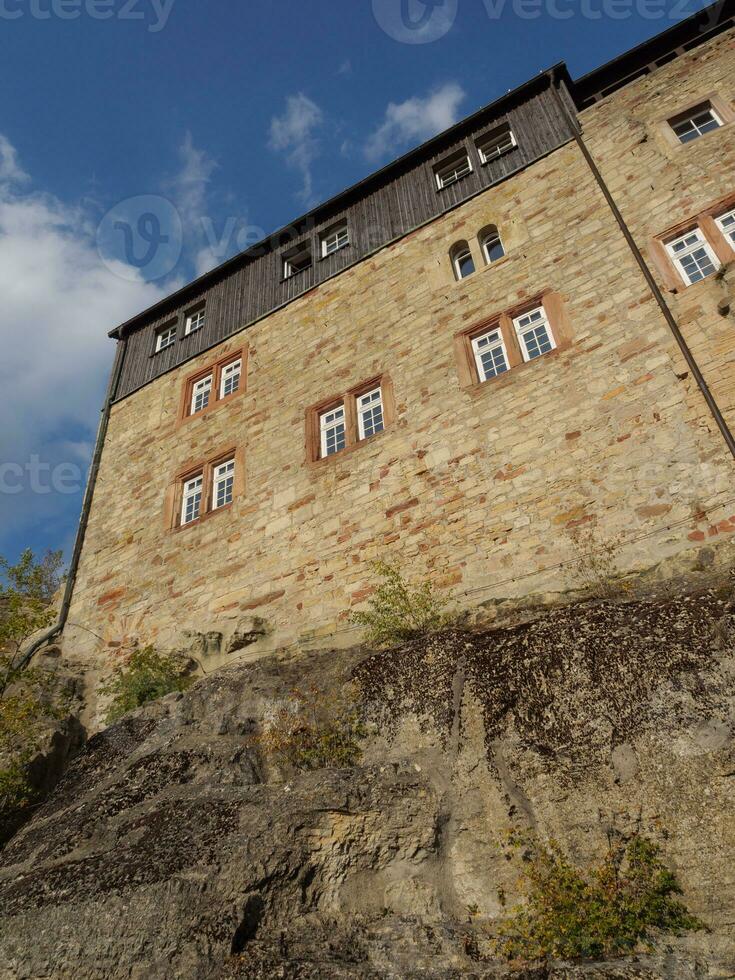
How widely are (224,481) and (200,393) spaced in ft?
11.3

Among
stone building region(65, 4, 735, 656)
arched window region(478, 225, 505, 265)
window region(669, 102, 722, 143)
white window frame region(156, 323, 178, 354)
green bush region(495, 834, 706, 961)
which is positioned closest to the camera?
green bush region(495, 834, 706, 961)

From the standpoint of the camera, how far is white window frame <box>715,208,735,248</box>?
36.7ft

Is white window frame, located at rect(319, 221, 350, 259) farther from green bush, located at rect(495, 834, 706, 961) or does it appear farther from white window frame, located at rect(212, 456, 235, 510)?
green bush, located at rect(495, 834, 706, 961)

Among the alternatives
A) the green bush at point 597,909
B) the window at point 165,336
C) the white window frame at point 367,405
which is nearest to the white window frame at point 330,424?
the white window frame at point 367,405

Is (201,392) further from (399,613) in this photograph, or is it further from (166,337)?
(399,613)

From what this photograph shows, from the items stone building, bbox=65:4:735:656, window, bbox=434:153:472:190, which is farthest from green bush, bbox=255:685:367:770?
window, bbox=434:153:472:190

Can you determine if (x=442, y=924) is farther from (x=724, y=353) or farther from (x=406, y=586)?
(x=724, y=353)

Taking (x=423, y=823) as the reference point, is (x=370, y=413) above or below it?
above

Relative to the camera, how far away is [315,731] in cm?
790

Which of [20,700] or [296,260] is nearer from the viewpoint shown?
[20,700]

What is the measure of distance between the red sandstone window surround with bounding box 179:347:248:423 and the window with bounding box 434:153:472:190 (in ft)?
20.2

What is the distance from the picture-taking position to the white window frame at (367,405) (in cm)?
1300

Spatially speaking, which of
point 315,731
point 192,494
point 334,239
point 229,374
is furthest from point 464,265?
point 315,731

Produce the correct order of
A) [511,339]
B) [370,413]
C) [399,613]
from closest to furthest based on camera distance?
1. [399,613]
2. [511,339]
3. [370,413]
